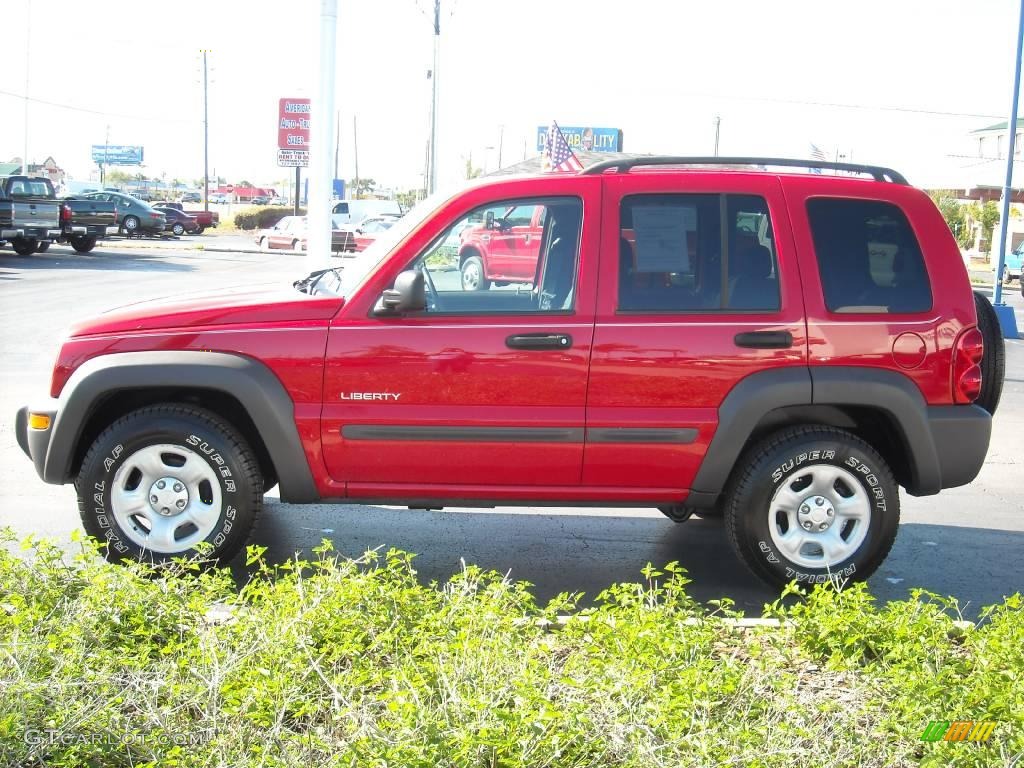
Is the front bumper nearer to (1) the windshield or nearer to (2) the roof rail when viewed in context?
(1) the windshield

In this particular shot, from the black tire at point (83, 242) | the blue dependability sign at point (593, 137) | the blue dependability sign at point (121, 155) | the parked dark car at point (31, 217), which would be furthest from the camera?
the blue dependability sign at point (121, 155)

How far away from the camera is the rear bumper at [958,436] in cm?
537

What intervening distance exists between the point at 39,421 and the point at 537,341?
93.2 inches

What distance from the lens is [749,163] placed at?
5.60m

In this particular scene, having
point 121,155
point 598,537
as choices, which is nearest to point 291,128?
point 598,537

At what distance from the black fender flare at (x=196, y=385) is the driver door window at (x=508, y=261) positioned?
848 mm

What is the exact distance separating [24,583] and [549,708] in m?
2.17

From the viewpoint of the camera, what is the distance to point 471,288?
5.30 metres

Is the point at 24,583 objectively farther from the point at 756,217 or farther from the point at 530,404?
the point at 756,217

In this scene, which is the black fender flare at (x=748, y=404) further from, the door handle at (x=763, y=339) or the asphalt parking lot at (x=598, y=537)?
the asphalt parking lot at (x=598, y=537)

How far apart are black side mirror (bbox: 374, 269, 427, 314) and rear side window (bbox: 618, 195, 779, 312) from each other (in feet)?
3.05

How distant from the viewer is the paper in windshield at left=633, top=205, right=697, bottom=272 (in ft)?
17.5

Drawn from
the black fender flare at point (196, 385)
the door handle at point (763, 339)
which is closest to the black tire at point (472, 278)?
the black fender flare at point (196, 385)

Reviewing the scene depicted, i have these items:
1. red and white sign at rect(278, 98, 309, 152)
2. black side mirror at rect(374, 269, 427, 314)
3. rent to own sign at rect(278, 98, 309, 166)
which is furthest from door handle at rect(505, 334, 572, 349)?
red and white sign at rect(278, 98, 309, 152)
